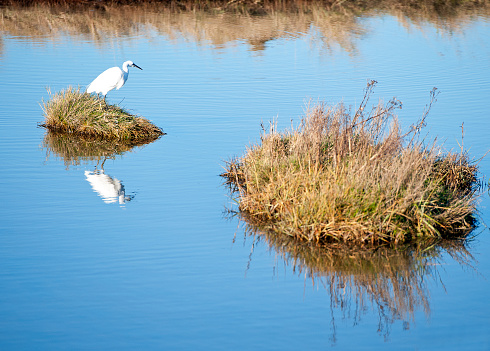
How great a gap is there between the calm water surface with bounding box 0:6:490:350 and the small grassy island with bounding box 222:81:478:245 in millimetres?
396

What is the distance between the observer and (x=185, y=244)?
7.00 m

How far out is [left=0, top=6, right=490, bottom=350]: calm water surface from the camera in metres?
5.34

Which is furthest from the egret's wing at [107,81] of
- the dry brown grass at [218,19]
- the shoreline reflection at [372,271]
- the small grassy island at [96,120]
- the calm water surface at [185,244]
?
the dry brown grass at [218,19]

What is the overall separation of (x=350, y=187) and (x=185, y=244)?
1828mm

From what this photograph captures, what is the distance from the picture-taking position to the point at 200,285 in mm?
6109

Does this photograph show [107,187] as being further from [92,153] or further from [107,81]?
[107,81]

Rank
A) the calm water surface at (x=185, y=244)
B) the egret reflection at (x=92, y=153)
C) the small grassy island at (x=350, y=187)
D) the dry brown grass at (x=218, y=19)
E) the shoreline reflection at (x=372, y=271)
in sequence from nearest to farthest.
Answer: the calm water surface at (x=185, y=244) < the shoreline reflection at (x=372, y=271) < the small grassy island at (x=350, y=187) < the egret reflection at (x=92, y=153) < the dry brown grass at (x=218, y=19)

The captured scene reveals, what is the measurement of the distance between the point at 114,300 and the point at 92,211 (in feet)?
7.80

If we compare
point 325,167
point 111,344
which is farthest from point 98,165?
point 111,344

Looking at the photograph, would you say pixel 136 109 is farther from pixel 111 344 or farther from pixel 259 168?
pixel 111 344

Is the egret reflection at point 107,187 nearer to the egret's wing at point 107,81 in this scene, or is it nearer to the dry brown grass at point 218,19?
the egret's wing at point 107,81

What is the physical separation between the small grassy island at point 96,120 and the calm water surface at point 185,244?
0.45 meters

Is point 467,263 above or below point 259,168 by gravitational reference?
below

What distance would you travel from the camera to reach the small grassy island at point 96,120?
11.1m
